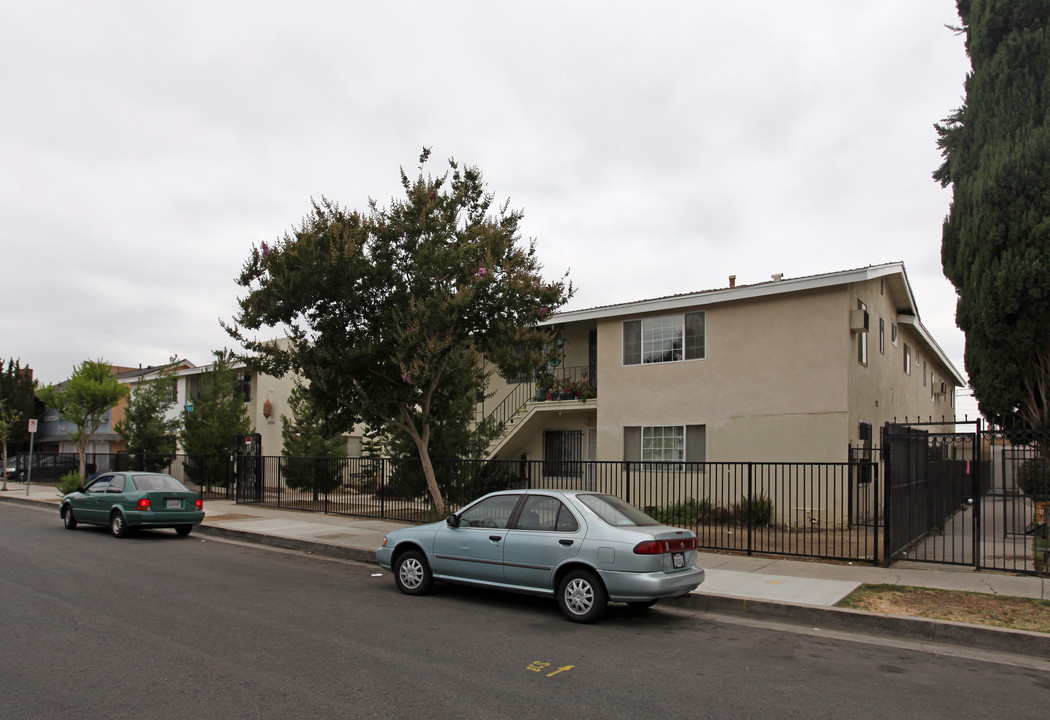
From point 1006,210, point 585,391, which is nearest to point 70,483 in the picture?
point 585,391

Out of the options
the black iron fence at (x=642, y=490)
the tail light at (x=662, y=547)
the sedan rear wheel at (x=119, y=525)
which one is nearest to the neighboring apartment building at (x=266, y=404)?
the black iron fence at (x=642, y=490)

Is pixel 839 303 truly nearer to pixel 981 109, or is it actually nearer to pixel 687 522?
pixel 981 109

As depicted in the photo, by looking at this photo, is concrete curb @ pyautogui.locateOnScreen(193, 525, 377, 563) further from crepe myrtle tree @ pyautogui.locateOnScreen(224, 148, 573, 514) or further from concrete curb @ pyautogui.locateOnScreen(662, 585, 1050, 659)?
concrete curb @ pyautogui.locateOnScreen(662, 585, 1050, 659)

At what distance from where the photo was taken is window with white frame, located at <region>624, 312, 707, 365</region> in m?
19.5

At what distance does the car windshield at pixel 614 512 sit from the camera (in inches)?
335

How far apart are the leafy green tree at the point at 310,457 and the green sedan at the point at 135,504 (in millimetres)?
3212

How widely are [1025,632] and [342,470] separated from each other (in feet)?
51.6

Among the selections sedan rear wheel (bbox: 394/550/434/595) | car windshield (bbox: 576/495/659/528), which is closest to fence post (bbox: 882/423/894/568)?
car windshield (bbox: 576/495/659/528)

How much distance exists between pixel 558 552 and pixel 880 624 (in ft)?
11.4

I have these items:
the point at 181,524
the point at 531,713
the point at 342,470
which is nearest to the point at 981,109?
the point at 531,713

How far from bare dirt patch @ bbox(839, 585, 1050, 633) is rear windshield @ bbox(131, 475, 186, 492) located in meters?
13.5

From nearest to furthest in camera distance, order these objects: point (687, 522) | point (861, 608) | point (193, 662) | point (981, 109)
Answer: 1. point (193, 662)
2. point (861, 608)
3. point (981, 109)
4. point (687, 522)

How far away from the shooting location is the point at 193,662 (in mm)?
6277

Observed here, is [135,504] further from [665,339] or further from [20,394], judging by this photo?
[20,394]
